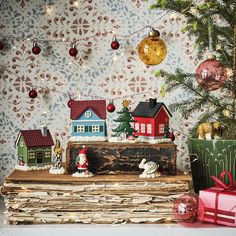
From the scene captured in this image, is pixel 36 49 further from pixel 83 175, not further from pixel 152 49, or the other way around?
pixel 83 175

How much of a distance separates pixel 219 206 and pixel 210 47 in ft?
1.85

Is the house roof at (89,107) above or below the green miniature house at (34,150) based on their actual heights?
above

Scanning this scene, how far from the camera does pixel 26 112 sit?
7.37ft

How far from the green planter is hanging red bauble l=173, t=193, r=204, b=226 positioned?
23cm

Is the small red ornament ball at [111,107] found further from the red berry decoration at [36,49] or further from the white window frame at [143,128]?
the red berry decoration at [36,49]

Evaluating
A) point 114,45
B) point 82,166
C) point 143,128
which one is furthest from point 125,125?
point 114,45

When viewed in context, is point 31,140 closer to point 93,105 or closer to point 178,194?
point 93,105

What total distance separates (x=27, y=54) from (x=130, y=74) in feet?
1.51

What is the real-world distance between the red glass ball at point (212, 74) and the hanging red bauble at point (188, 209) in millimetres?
399

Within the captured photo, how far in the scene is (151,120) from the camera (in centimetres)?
185

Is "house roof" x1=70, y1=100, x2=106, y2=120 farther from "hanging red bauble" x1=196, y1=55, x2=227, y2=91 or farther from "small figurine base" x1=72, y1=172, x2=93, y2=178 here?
"hanging red bauble" x1=196, y1=55, x2=227, y2=91

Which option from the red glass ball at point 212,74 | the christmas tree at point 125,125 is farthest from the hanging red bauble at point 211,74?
the christmas tree at point 125,125

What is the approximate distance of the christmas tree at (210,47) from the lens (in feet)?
6.23

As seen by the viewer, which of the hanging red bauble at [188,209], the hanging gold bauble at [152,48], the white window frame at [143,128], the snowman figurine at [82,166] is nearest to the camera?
the hanging red bauble at [188,209]
